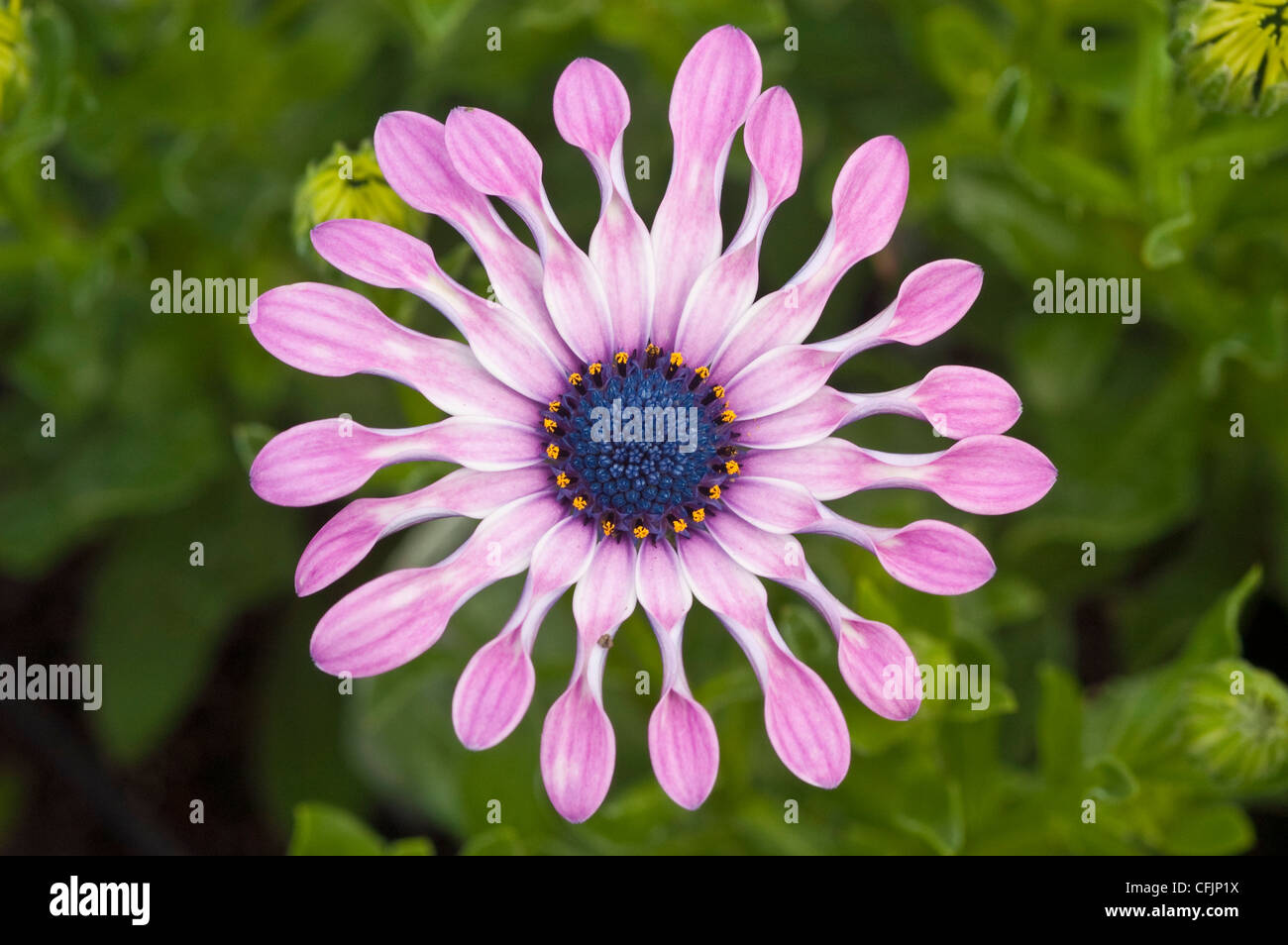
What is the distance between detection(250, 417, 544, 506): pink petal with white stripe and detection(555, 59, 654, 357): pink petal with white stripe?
0.73 ft

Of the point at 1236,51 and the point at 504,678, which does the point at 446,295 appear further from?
the point at 1236,51

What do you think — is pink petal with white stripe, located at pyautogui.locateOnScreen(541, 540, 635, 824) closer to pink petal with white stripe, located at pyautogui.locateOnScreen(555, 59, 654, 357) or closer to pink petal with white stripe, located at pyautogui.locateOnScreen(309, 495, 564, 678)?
pink petal with white stripe, located at pyautogui.locateOnScreen(309, 495, 564, 678)

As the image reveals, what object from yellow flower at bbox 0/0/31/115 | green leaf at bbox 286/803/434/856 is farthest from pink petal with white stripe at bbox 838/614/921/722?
yellow flower at bbox 0/0/31/115

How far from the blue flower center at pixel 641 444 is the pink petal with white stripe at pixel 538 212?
52 millimetres

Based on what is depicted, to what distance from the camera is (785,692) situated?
127 centimetres

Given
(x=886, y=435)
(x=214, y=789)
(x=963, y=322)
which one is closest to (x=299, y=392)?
(x=214, y=789)

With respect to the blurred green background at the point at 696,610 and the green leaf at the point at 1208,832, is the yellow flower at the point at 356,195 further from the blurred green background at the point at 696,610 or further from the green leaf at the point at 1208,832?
the green leaf at the point at 1208,832

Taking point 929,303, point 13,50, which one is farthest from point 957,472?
point 13,50

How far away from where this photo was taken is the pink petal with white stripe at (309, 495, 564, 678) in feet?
3.89

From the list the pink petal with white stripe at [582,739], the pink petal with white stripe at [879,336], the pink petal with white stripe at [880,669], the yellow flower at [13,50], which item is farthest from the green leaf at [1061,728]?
the yellow flower at [13,50]

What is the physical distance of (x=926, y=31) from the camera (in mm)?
2090

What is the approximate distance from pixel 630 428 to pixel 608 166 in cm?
29

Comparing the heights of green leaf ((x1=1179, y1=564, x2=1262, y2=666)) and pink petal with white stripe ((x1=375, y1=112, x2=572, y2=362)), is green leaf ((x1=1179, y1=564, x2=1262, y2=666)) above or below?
below

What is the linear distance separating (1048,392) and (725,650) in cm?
72
